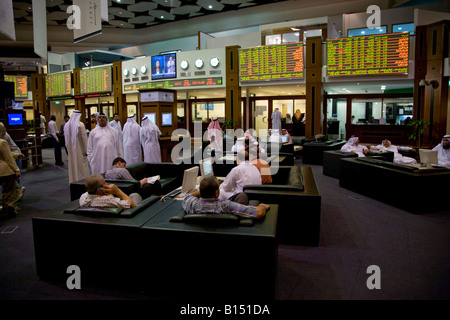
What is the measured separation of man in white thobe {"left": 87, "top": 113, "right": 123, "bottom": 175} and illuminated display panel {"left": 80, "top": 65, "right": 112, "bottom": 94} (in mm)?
10339

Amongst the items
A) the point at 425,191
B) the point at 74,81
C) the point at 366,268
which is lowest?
the point at 366,268

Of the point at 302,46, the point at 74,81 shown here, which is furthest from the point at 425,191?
the point at 74,81

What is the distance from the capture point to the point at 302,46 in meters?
10.9

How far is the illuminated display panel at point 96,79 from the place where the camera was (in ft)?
49.4

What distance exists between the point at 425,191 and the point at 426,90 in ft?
22.4

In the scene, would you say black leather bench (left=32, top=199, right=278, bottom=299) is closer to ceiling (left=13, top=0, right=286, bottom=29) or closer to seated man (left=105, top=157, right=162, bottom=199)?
seated man (left=105, top=157, right=162, bottom=199)

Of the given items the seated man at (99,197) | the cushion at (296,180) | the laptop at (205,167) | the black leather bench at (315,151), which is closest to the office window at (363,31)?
the black leather bench at (315,151)

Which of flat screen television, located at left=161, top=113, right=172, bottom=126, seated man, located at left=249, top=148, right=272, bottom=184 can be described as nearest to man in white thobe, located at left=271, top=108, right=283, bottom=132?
flat screen television, located at left=161, top=113, right=172, bottom=126

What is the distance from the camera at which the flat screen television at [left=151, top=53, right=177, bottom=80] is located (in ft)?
43.1

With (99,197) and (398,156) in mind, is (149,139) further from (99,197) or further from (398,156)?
(398,156)

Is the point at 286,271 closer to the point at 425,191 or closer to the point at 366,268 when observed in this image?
the point at 366,268

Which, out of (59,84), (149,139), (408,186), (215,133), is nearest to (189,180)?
(408,186)

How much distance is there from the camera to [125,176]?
4.34 meters

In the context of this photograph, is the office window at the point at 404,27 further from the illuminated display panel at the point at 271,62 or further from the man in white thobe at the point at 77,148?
the man in white thobe at the point at 77,148
